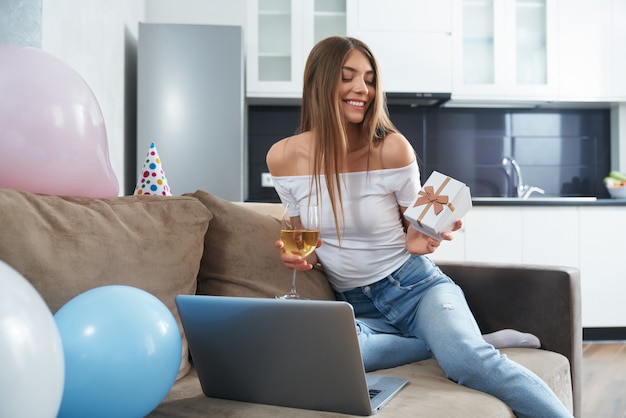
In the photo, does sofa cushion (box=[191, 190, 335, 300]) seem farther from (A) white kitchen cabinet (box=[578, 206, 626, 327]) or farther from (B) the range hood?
(A) white kitchen cabinet (box=[578, 206, 626, 327])

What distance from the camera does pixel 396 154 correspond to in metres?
1.87

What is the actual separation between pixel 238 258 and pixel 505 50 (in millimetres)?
3287

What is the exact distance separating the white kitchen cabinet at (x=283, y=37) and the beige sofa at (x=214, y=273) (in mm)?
2424

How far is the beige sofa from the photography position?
4.25 ft

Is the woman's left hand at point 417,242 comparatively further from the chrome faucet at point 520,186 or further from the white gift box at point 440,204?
the chrome faucet at point 520,186

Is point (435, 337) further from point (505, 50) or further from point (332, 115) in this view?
point (505, 50)

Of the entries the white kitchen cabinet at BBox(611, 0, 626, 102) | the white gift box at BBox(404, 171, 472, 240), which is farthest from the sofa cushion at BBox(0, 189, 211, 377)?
the white kitchen cabinet at BBox(611, 0, 626, 102)

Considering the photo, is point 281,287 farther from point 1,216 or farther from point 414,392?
point 1,216

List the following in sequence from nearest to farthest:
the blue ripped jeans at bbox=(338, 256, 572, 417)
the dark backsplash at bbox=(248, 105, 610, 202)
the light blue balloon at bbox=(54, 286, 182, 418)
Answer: the light blue balloon at bbox=(54, 286, 182, 418)
the blue ripped jeans at bbox=(338, 256, 572, 417)
the dark backsplash at bbox=(248, 105, 610, 202)

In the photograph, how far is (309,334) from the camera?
122cm

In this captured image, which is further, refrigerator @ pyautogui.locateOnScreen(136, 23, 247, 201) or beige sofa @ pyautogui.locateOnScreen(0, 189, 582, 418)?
refrigerator @ pyautogui.locateOnScreen(136, 23, 247, 201)

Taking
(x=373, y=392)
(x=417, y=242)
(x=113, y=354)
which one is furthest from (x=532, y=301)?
(x=113, y=354)

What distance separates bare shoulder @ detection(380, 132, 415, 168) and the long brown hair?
5 centimetres

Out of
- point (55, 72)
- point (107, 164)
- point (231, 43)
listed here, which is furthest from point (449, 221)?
point (231, 43)
